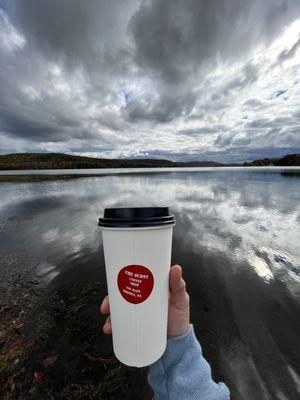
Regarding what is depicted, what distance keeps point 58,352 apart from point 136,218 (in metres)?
3.68

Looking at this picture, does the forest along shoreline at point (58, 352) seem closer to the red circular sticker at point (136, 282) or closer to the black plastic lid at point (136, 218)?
the red circular sticker at point (136, 282)

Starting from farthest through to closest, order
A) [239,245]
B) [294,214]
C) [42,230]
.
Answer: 1. [294,214]
2. [42,230]
3. [239,245]

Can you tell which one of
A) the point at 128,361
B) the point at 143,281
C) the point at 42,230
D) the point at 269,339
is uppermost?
the point at 143,281

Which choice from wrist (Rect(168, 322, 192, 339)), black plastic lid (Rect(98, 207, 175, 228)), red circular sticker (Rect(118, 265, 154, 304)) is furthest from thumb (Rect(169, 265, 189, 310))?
black plastic lid (Rect(98, 207, 175, 228))

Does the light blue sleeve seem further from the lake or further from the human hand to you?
the lake

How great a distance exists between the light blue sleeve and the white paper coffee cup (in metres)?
0.37

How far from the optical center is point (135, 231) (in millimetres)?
1199

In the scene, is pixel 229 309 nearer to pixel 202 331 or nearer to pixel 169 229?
pixel 202 331

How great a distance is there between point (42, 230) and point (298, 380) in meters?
9.93

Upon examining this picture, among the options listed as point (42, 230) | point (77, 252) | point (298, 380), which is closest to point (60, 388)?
point (298, 380)

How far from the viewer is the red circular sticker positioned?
126cm

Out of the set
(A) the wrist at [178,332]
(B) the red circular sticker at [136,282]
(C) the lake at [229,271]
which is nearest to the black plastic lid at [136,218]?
(B) the red circular sticker at [136,282]

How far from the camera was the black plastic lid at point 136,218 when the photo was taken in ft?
3.87

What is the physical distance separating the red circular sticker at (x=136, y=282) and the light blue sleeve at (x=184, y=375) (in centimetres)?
88
